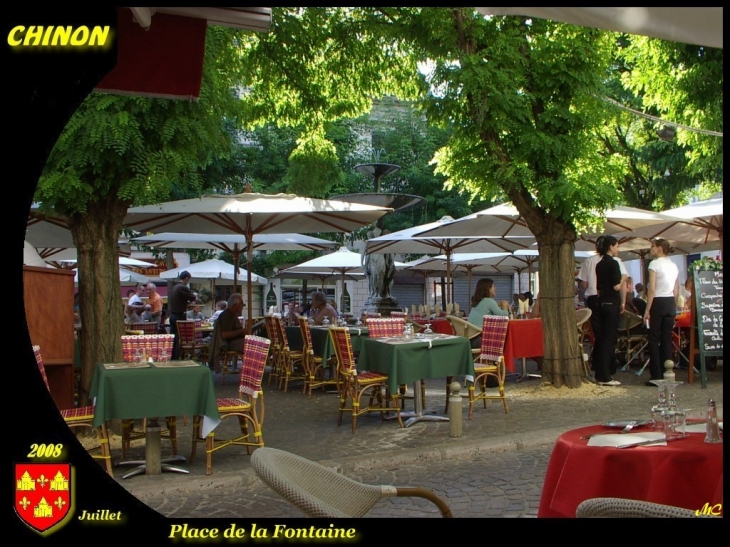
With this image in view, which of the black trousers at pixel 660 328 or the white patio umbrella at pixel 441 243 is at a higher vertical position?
the white patio umbrella at pixel 441 243

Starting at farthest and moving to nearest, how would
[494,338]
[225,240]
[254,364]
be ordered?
1. [225,240]
2. [494,338]
3. [254,364]

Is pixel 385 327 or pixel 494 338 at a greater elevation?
pixel 385 327

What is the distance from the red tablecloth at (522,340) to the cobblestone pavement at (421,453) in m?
0.76

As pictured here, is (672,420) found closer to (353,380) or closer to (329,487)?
(329,487)

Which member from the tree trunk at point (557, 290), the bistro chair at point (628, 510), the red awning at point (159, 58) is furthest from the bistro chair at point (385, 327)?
the bistro chair at point (628, 510)

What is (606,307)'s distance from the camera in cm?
1077

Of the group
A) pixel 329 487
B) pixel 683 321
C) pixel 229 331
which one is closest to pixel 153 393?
pixel 329 487

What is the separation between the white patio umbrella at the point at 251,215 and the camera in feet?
34.8

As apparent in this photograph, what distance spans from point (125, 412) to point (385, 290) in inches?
466

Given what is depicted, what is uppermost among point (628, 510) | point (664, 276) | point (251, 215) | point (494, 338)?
point (251, 215)

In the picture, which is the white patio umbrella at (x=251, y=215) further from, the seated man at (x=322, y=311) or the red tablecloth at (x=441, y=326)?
the red tablecloth at (x=441, y=326)

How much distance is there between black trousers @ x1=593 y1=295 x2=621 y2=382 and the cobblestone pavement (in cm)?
46

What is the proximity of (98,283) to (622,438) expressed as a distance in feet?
18.4

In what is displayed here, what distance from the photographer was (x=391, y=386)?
26.0 ft
